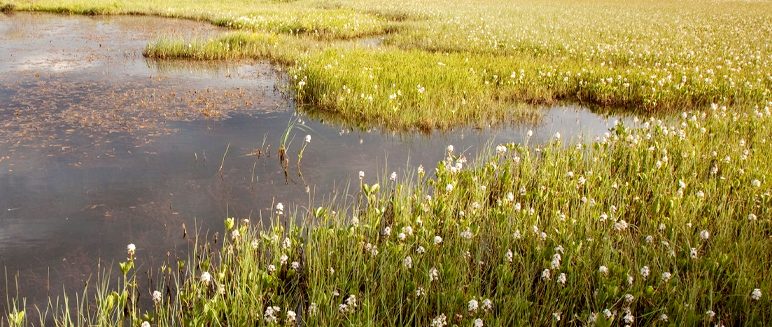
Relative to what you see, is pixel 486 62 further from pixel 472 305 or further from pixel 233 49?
pixel 472 305

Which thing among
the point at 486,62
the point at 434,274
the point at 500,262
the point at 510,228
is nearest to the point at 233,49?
the point at 486,62

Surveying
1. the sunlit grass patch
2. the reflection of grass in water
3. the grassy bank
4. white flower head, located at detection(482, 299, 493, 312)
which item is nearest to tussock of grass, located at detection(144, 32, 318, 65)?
the sunlit grass patch

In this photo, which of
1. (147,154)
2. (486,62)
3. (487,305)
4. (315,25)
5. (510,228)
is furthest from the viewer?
(315,25)

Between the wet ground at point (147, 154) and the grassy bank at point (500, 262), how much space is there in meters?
0.62

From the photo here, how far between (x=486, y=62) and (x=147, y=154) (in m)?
10.5

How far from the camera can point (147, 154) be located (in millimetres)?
8586

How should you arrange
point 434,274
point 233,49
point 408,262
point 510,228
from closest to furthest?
point 434,274, point 408,262, point 510,228, point 233,49

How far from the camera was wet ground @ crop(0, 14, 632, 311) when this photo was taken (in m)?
5.98

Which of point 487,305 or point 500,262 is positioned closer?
point 487,305

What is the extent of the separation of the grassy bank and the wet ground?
622 mm

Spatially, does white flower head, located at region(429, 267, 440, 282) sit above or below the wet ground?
above

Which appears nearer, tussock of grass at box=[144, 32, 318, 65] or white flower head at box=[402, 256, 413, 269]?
white flower head at box=[402, 256, 413, 269]

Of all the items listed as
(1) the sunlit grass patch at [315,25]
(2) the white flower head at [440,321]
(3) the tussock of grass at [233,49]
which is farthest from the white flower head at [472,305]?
(1) the sunlit grass patch at [315,25]

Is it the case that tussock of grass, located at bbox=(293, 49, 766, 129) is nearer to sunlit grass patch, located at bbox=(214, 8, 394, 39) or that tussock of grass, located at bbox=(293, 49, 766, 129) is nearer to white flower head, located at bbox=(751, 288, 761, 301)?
white flower head, located at bbox=(751, 288, 761, 301)
